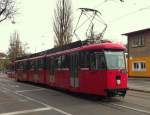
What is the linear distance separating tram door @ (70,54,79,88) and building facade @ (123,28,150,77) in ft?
97.4

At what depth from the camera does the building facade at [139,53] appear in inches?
2051

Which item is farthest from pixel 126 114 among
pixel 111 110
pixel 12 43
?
pixel 12 43

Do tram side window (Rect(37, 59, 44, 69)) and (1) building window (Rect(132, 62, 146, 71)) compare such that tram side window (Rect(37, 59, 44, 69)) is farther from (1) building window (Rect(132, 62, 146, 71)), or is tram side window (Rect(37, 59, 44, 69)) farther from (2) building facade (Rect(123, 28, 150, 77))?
(1) building window (Rect(132, 62, 146, 71))

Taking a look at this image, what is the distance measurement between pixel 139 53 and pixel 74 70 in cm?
3288

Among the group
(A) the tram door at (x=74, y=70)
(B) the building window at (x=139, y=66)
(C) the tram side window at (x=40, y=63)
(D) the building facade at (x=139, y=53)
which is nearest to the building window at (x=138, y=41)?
(D) the building facade at (x=139, y=53)

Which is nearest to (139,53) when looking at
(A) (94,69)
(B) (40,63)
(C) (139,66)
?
(C) (139,66)

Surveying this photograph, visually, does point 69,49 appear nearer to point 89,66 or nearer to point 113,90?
point 89,66

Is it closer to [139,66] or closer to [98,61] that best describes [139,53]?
[139,66]

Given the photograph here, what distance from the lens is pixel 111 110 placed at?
15.3m

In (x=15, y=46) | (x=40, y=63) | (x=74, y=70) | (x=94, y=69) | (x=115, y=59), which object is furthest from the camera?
(x=15, y=46)

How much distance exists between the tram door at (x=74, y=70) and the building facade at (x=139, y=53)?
29675 mm

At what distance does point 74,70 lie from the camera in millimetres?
22578

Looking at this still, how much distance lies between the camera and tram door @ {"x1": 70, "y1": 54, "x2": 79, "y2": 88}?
22172 mm

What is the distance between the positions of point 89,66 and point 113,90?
217 centimetres
